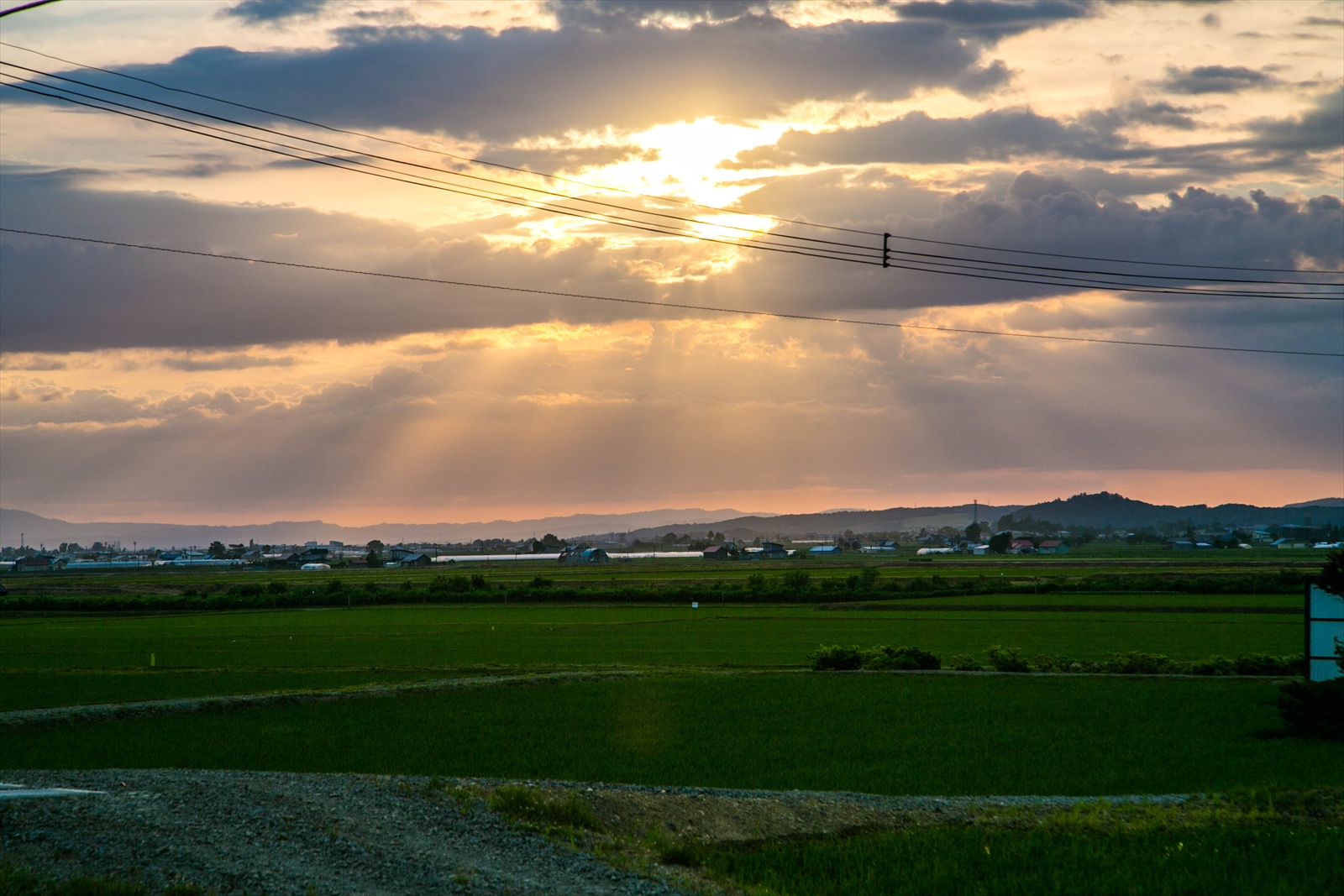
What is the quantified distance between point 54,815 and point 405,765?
8.10 m

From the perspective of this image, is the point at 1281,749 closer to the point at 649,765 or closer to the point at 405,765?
the point at 649,765

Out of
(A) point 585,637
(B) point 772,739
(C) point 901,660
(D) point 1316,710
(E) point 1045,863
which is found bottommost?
(A) point 585,637

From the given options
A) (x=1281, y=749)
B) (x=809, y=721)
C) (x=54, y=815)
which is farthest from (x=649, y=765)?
(x=1281, y=749)

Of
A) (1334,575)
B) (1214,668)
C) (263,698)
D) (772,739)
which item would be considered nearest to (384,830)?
(772,739)

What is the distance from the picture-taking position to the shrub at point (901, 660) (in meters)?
36.9

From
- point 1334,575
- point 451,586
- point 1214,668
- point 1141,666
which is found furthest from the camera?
point 451,586

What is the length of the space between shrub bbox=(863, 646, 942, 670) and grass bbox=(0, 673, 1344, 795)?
213 inches

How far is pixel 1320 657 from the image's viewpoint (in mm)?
25797

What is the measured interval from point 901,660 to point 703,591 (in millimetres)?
49135

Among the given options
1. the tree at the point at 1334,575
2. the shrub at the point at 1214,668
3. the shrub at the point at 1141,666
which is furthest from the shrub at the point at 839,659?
the tree at the point at 1334,575

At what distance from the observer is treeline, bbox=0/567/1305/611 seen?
7900 cm

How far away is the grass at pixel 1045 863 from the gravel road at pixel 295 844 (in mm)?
1935

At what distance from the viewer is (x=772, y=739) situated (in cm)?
2228

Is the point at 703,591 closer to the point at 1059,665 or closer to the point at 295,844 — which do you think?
the point at 1059,665
